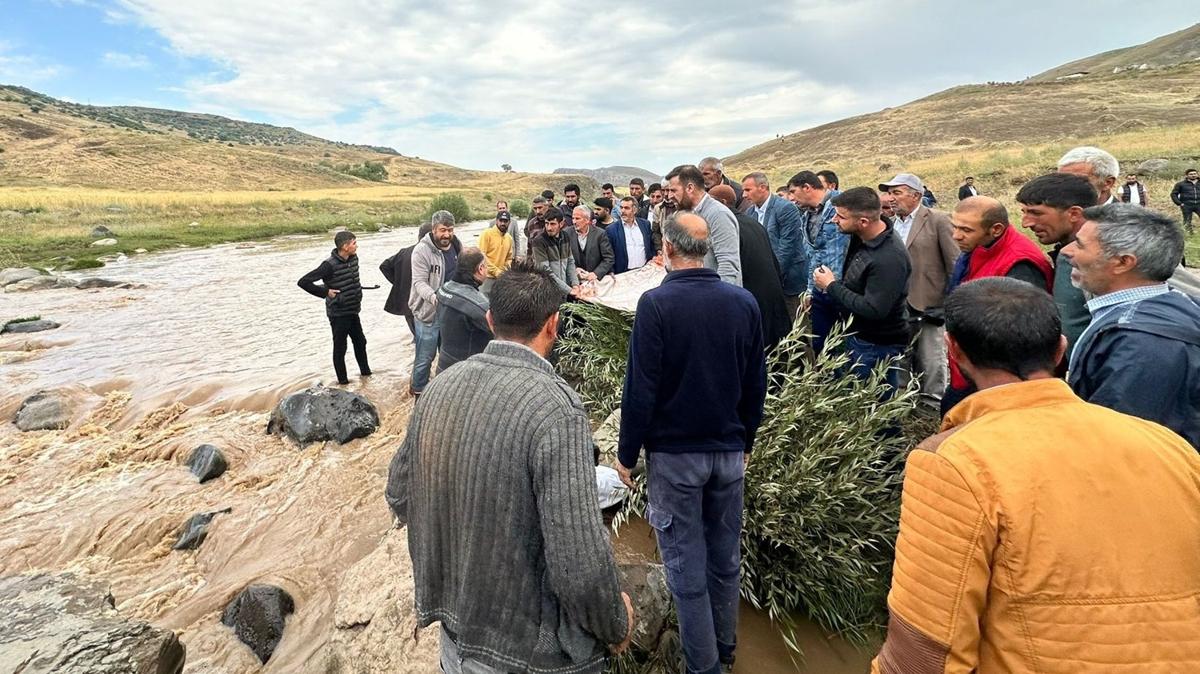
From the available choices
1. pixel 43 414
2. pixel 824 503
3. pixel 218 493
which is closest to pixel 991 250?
pixel 824 503

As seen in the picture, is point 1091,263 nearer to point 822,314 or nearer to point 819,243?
point 822,314

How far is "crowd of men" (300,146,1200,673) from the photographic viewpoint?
1226mm

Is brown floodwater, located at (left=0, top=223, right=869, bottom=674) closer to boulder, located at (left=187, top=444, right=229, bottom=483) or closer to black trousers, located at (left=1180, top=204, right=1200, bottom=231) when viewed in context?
boulder, located at (left=187, top=444, right=229, bottom=483)

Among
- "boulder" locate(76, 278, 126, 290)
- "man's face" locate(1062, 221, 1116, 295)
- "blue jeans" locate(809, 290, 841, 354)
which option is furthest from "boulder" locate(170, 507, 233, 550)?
"boulder" locate(76, 278, 126, 290)

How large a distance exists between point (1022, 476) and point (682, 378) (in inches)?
59.5

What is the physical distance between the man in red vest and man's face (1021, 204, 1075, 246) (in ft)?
0.44

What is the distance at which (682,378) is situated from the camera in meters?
2.65

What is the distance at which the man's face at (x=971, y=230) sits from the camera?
3.33 m

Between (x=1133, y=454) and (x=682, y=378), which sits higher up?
(x=1133, y=454)

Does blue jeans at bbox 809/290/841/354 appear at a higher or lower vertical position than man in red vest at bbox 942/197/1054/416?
lower

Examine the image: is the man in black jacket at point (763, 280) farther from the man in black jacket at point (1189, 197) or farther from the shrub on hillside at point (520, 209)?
the shrub on hillside at point (520, 209)

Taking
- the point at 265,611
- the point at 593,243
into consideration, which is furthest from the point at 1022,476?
the point at 593,243

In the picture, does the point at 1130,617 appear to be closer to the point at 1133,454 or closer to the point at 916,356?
the point at 1133,454

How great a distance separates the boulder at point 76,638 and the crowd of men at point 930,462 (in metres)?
2.02
